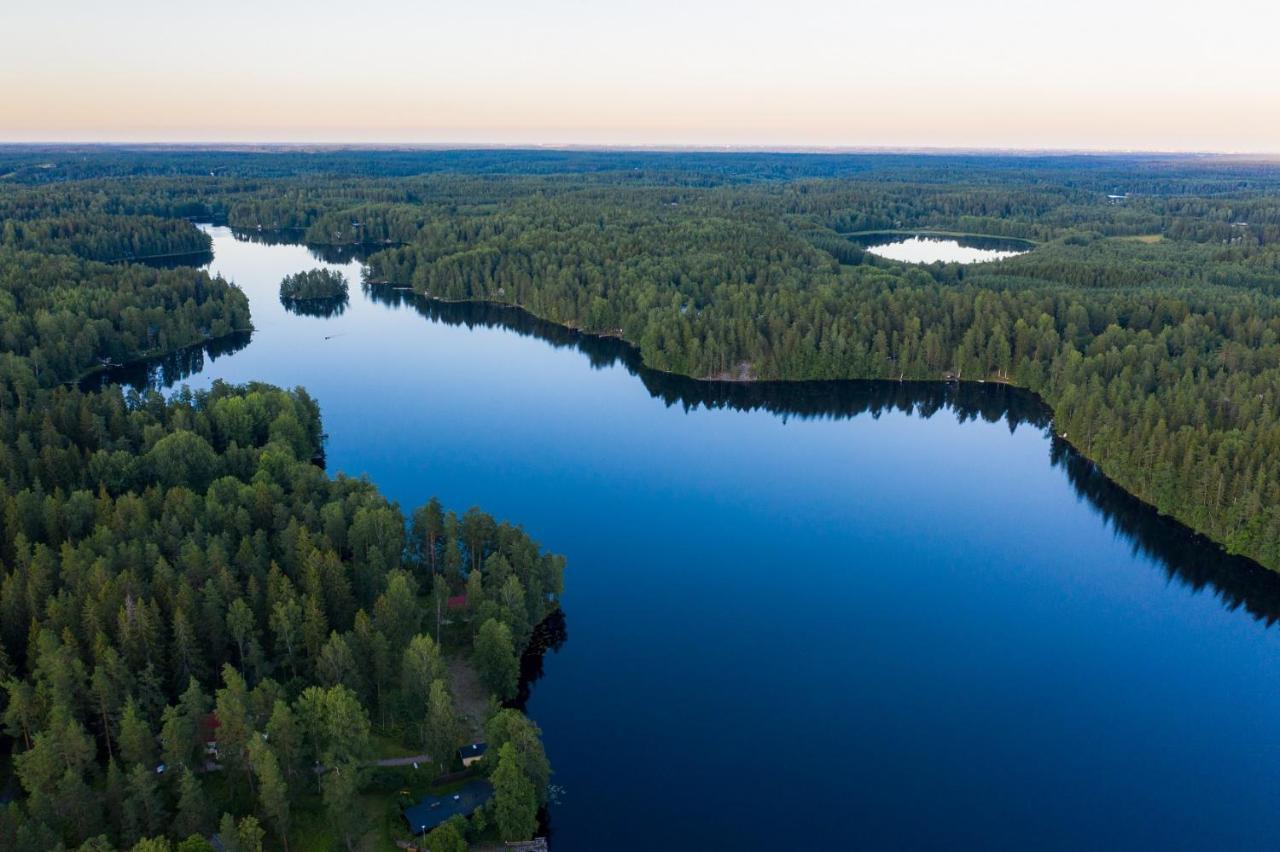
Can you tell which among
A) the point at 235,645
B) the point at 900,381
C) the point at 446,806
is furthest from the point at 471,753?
the point at 900,381

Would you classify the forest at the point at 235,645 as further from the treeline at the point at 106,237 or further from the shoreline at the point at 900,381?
the treeline at the point at 106,237

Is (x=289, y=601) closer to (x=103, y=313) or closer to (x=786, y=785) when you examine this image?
(x=786, y=785)

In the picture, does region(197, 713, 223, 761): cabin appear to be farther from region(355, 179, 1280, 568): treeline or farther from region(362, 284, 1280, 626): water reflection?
region(355, 179, 1280, 568): treeline

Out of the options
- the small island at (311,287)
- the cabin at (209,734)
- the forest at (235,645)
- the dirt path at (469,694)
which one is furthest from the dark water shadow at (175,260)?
the cabin at (209,734)

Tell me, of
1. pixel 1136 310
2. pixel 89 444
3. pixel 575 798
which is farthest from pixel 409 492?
pixel 1136 310

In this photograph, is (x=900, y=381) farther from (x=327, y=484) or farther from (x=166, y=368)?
(x=166, y=368)

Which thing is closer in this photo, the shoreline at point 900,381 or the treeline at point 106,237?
the shoreline at point 900,381

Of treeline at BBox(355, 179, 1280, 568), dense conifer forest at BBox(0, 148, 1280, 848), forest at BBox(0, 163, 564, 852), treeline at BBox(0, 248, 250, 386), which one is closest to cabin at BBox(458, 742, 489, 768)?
forest at BBox(0, 163, 564, 852)
